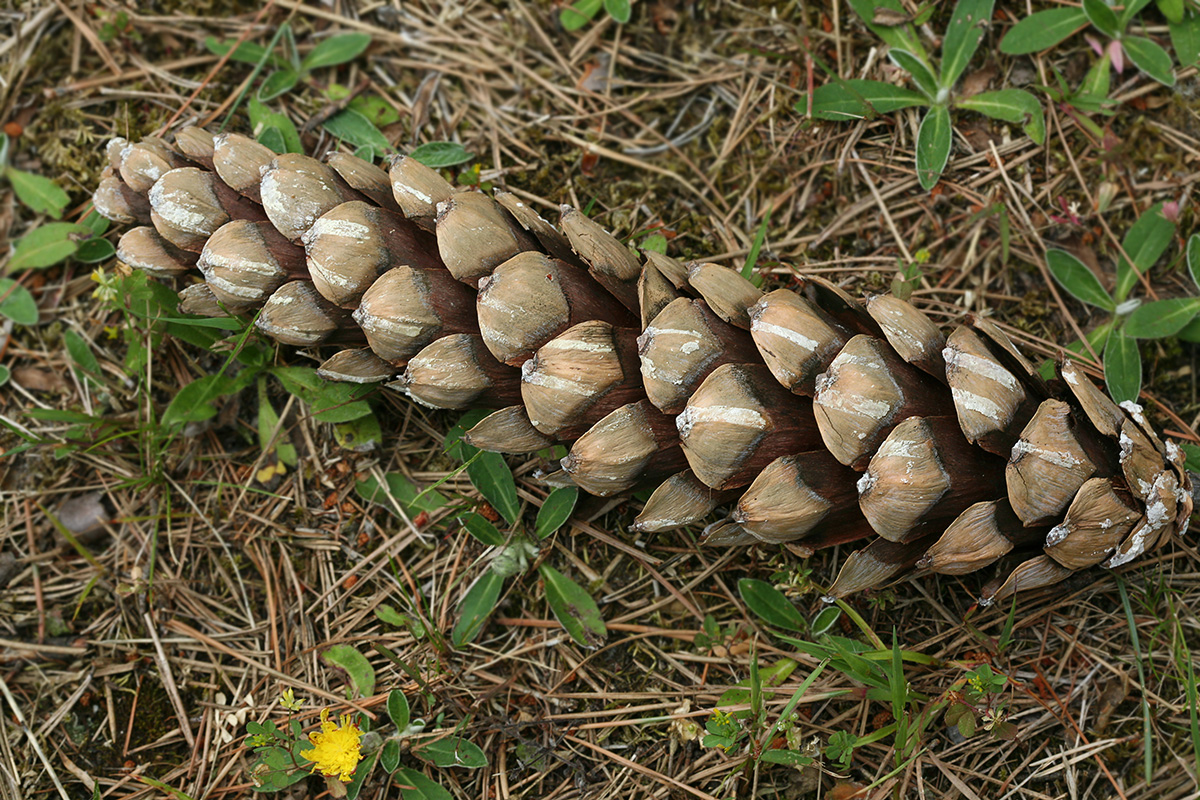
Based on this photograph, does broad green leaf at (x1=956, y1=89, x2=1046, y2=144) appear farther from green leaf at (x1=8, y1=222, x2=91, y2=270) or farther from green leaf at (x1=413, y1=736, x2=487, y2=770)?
green leaf at (x1=8, y1=222, x2=91, y2=270)

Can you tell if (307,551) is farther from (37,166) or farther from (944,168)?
(944,168)

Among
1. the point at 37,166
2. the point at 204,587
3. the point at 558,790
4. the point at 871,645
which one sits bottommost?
the point at 558,790

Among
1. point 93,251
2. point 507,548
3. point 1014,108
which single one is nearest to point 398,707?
point 507,548

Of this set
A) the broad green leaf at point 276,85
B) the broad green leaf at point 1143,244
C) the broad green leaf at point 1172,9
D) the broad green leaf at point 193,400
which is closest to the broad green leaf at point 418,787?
the broad green leaf at point 193,400

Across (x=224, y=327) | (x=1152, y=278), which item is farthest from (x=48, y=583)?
(x=1152, y=278)

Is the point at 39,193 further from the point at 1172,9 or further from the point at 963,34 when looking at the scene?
the point at 1172,9

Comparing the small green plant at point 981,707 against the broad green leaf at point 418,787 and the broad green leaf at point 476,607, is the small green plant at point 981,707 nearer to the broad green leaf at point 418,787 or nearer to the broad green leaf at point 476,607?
the broad green leaf at point 476,607
